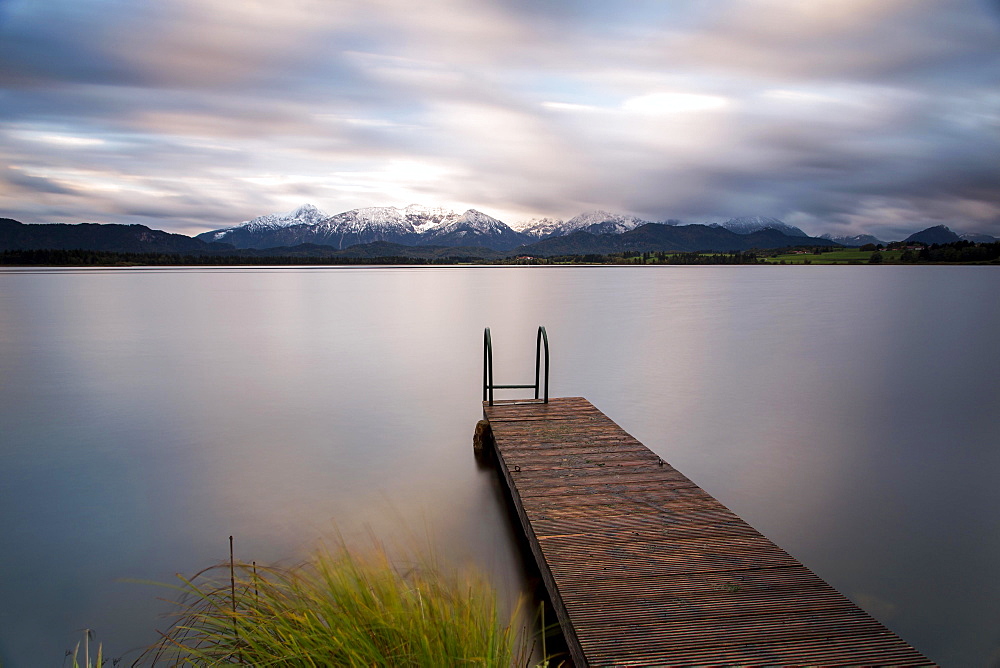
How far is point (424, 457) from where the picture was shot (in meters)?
9.38

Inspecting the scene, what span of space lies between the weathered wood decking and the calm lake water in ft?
3.81

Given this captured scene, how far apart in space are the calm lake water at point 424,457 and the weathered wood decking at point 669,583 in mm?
1162

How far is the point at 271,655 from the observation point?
2.83 meters

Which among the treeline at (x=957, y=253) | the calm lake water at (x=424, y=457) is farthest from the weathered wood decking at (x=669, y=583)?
the treeline at (x=957, y=253)

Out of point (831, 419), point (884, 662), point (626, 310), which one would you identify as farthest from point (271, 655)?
point (626, 310)

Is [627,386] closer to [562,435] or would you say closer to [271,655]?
[562,435]

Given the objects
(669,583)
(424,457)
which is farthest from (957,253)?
(669,583)

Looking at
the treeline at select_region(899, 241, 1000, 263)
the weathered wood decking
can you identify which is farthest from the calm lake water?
the treeline at select_region(899, 241, 1000, 263)

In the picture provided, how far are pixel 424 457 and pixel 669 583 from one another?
602 centimetres

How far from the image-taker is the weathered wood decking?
125 inches

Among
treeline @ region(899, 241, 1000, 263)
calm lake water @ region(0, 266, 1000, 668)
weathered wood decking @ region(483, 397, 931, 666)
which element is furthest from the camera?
treeline @ region(899, 241, 1000, 263)

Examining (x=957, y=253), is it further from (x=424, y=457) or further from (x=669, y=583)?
(x=669, y=583)

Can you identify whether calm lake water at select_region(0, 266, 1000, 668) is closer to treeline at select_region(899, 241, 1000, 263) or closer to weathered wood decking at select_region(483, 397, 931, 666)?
weathered wood decking at select_region(483, 397, 931, 666)

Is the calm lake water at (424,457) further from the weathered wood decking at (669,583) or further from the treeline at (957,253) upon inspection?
the treeline at (957,253)
